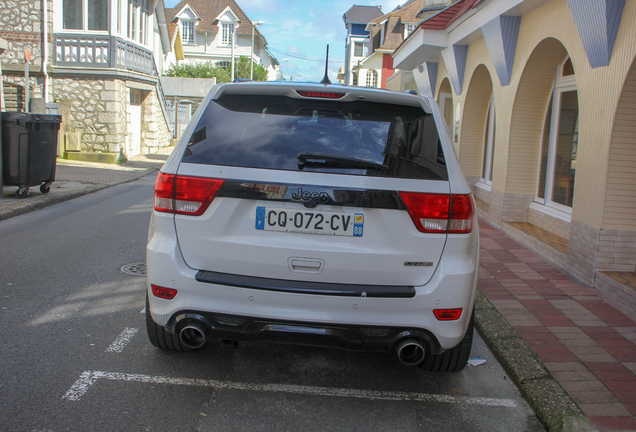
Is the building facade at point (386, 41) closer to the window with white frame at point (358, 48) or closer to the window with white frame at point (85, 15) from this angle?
the window with white frame at point (358, 48)

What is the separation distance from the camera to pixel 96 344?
4008 millimetres

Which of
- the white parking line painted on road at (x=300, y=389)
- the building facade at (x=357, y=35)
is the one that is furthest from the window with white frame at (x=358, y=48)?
the white parking line painted on road at (x=300, y=389)

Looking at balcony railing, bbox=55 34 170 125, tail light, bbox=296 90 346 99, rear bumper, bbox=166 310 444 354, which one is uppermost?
balcony railing, bbox=55 34 170 125

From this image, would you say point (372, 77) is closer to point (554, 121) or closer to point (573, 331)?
point (554, 121)

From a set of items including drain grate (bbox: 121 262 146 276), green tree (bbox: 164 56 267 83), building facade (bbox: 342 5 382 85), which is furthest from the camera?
building facade (bbox: 342 5 382 85)

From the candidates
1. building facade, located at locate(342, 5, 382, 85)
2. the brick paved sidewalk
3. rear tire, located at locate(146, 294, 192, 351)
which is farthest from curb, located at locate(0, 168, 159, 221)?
building facade, located at locate(342, 5, 382, 85)

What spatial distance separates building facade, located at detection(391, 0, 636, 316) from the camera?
554 centimetres

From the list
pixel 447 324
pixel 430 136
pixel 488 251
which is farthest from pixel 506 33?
pixel 447 324

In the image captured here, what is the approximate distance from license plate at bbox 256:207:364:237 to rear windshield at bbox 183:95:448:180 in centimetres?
23

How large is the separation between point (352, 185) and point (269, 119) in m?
0.63

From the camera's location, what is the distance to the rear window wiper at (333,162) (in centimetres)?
303

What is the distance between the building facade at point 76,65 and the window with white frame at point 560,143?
14.9 m

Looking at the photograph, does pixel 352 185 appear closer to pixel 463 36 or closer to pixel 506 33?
pixel 506 33

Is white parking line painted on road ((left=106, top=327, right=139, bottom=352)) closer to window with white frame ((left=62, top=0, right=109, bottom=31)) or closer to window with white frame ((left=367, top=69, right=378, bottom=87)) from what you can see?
window with white frame ((left=62, top=0, right=109, bottom=31))
